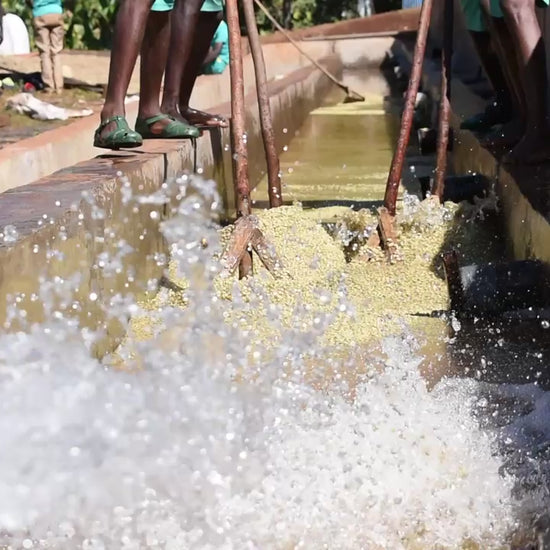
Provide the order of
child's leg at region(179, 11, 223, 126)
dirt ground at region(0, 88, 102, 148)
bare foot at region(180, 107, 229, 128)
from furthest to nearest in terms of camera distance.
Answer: dirt ground at region(0, 88, 102, 148) → bare foot at region(180, 107, 229, 128) → child's leg at region(179, 11, 223, 126)

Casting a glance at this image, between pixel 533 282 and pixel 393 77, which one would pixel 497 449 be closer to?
pixel 533 282

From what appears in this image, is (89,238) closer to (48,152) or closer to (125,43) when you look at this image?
(125,43)

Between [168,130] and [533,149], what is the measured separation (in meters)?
1.65

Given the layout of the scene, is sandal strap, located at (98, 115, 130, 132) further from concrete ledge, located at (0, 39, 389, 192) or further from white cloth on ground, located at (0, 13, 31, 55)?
white cloth on ground, located at (0, 13, 31, 55)

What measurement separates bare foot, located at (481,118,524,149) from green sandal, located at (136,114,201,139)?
138cm

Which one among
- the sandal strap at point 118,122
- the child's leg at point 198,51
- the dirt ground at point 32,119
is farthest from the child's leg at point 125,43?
the dirt ground at point 32,119

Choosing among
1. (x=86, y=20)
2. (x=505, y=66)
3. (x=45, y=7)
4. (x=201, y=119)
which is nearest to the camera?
(x=505, y=66)

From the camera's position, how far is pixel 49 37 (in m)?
8.20

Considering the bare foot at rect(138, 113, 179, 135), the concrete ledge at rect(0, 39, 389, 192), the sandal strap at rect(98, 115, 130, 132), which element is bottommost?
the concrete ledge at rect(0, 39, 389, 192)

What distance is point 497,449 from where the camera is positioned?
245cm

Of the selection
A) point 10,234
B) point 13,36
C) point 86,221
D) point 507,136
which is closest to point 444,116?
point 507,136

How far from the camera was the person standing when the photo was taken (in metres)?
8.06

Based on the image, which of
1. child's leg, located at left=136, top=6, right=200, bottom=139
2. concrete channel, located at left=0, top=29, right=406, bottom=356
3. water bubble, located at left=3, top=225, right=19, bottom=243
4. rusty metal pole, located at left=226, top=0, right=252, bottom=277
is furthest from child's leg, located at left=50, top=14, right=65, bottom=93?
water bubble, located at left=3, top=225, right=19, bottom=243

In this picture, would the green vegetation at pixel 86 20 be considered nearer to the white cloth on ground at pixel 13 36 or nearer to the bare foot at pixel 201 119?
the white cloth on ground at pixel 13 36
